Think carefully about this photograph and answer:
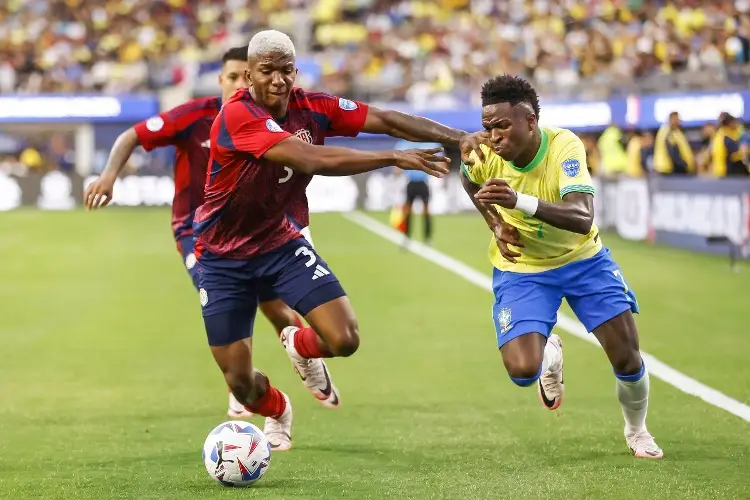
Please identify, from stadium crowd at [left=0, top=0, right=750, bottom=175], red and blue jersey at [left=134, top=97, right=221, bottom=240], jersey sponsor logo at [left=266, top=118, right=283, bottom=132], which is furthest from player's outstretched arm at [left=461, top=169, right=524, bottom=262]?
stadium crowd at [left=0, top=0, right=750, bottom=175]

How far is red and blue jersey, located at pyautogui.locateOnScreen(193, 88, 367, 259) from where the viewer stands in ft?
22.2

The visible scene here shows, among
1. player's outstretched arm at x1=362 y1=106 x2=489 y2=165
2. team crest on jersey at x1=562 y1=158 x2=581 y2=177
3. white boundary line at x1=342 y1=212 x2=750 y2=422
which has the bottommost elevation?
white boundary line at x1=342 y1=212 x2=750 y2=422

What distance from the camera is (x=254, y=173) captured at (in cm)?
696

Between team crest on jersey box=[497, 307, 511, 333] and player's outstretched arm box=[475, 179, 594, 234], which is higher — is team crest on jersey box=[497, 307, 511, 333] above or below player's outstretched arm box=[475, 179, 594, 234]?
below

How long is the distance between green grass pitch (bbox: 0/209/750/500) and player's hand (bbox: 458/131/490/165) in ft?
5.59

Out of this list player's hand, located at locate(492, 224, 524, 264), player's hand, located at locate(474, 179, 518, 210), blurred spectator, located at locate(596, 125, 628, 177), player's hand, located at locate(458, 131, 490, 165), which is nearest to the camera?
player's hand, located at locate(474, 179, 518, 210)

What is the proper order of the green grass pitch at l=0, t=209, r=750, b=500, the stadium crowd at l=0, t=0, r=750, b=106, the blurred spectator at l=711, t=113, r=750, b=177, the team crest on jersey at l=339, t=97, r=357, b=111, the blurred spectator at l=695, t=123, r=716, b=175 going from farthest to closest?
the stadium crowd at l=0, t=0, r=750, b=106 → the blurred spectator at l=695, t=123, r=716, b=175 → the blurred spectator at l=711, t=113, r=750, b=177 → the team crest on jersey at l=339, t=97, r=357, b=111 → the green grass pitch at l=0, t=209, r=750, b=500

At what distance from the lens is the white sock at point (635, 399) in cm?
723

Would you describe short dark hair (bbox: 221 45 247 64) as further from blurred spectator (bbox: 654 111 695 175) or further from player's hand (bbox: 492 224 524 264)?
blurred spectator (bbox: 654 111 695 175)

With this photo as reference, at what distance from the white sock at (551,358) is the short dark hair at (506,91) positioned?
149 centimetres

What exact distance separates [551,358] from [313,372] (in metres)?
1.49

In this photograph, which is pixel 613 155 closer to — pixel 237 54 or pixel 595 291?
pixel 237 54

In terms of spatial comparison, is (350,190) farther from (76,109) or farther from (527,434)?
(527,434)

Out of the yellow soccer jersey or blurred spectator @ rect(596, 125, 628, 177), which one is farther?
blurred spectator @ rect(596, 125, 628, 177)
